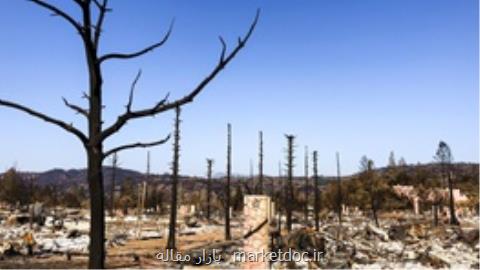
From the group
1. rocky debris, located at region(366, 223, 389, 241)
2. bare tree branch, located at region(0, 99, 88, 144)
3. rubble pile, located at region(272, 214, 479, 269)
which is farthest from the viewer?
rocky debris, located at region(366, 223, 389, 241)

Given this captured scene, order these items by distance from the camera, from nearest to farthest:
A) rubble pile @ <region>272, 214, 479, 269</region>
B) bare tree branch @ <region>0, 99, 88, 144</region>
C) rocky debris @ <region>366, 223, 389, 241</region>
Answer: bare tree branch @ <region>0, 99, 88, 144</region>, rubble pile @ <region>272, 214, 479, 269</region>, rocky debris @ <region>366, 223, 389, 241</region>

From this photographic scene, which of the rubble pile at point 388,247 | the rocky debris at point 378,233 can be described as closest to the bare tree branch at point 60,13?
the rubble pile at point 388,247

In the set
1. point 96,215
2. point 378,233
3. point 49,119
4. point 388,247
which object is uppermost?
point 49,119

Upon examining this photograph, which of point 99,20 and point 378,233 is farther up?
point 99,20

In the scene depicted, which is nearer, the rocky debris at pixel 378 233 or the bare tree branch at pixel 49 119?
the bare tree branch at pixel 49 119

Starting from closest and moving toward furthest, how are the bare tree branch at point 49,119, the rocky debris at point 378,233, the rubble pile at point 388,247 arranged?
1. the bare tree branch at point 49,119
2. the rubble pile at point 388,247
3. the rocky debris at point 378,233

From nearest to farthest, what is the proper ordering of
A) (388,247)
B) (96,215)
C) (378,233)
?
(96,215) < (388,247) < (378,233)

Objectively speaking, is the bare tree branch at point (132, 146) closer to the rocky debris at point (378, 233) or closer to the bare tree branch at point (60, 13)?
the bare tree branch at point (60, 13)

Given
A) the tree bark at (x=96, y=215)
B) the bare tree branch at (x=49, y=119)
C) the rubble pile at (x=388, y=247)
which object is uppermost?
the bare tree branch at (x=49, y=119)

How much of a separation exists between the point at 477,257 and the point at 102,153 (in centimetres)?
2367

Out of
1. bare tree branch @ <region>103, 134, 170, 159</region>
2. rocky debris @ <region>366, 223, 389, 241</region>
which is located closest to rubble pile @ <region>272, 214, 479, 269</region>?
rocky debris @ <region>366, 223, 389, 241</region>

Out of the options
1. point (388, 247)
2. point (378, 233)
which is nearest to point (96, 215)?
point (388, 247)

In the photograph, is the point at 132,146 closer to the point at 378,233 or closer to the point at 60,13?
the point at 60,13

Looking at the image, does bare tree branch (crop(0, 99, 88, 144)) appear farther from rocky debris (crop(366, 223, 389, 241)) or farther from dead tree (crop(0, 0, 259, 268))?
rocky debris (crop(366, 223, 389, 241))
